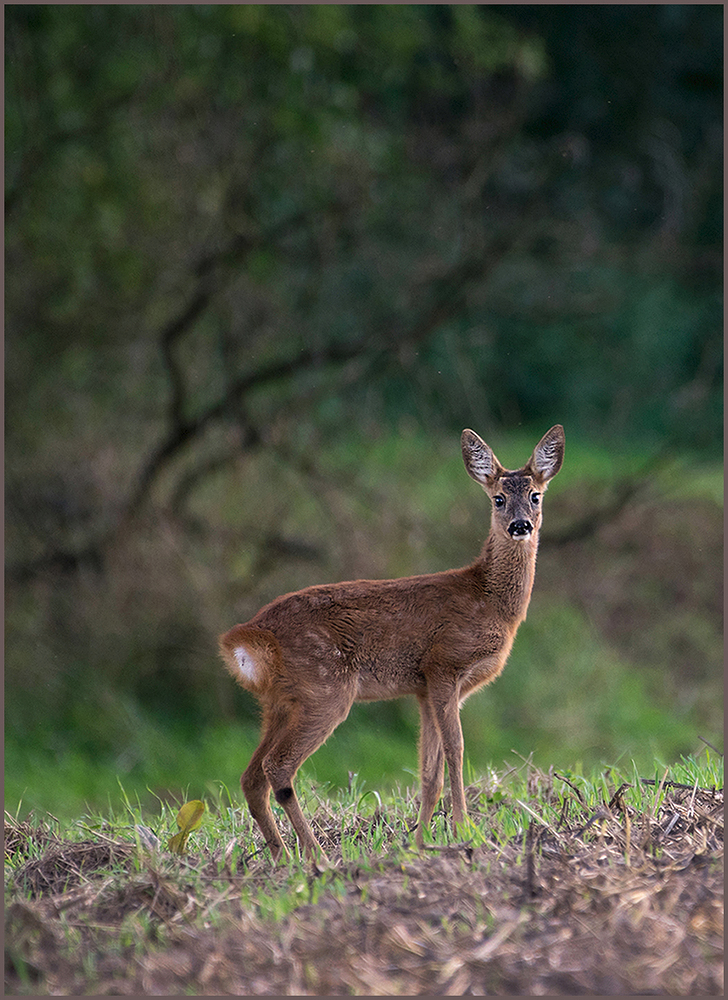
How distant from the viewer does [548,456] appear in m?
5.95

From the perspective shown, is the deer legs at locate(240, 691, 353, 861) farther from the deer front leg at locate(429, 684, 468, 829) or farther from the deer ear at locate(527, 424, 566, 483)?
the deer ear at locate(527, 424, 566, 483)

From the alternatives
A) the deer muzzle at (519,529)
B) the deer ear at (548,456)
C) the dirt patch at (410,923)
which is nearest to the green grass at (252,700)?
the deer ear at (548,456)

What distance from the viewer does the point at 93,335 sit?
1131cm

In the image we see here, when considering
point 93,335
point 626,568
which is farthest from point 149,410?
point 626,568

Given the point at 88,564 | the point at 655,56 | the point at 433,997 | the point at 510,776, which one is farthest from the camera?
the point at 655,56

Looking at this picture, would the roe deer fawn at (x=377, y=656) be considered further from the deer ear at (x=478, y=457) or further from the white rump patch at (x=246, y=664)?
the deer ear at (x=478, y=457)

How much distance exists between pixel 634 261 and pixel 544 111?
5.39 m

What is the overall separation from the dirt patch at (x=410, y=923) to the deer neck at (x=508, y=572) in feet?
4.32

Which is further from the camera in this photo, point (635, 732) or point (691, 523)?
point (691, 523)

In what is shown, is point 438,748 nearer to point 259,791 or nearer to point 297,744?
point 297,744

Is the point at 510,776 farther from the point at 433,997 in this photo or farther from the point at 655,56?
the point at 655,56

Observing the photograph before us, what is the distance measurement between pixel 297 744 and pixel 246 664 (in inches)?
16.9

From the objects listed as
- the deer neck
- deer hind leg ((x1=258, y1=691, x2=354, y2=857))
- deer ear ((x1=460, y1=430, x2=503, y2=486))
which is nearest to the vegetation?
the deer neck

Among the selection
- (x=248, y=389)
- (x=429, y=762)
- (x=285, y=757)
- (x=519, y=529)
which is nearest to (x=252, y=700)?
(x=248, y=389)
